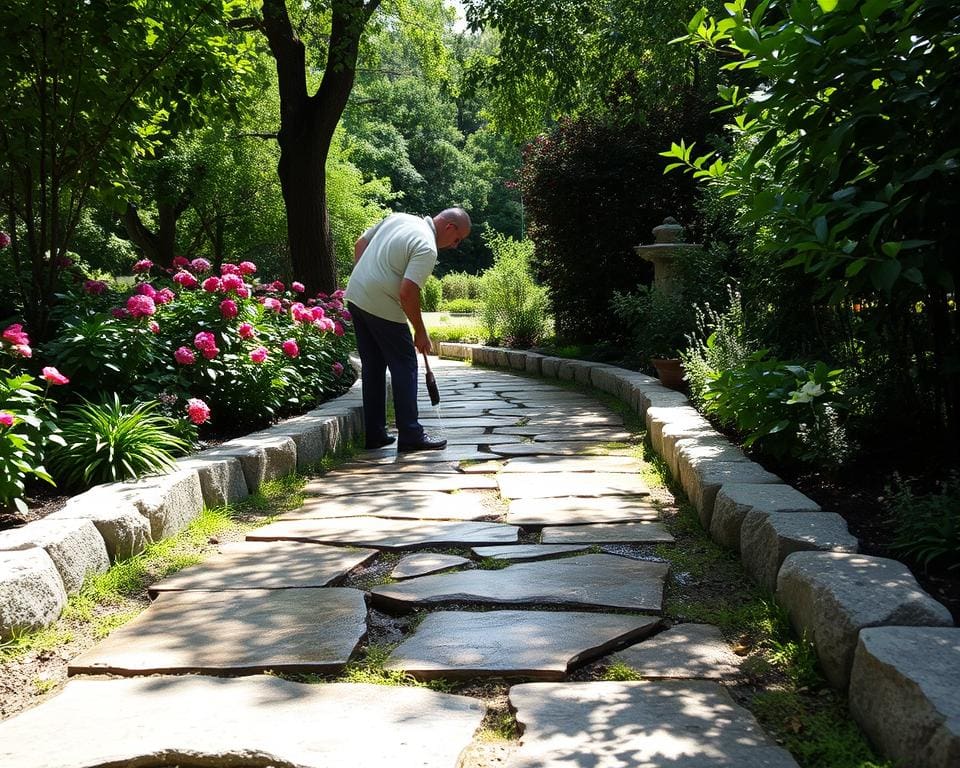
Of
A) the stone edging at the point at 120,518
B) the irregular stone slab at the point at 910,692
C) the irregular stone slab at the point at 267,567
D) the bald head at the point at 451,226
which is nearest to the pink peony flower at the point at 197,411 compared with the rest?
the stone edging at the point at 120,518

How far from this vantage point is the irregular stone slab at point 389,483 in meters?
4.92

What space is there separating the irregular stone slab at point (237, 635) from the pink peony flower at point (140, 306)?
217 centimetres

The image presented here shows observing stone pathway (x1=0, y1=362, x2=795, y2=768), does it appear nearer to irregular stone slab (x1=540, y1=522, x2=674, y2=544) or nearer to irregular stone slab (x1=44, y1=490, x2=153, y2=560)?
irregular stone slab (x1=540, y1=522, x2=674, y2=544)

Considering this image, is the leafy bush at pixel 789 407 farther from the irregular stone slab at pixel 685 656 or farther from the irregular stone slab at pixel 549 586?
the irregular stone slab at pixel 685 656

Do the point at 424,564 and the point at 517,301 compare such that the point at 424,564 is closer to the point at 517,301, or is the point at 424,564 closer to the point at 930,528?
the point at 930,528

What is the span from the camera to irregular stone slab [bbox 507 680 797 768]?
1964 millimetres

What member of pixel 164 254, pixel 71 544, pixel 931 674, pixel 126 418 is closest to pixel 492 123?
pixel 164 254

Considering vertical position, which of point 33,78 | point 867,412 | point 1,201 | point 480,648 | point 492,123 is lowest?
point 480,648

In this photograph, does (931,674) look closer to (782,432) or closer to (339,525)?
(782,432)

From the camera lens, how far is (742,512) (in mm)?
3350

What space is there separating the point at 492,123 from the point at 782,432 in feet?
37.3

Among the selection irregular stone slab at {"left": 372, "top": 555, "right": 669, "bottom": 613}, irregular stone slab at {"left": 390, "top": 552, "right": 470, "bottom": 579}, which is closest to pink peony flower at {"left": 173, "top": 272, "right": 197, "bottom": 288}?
irregular stone slab at {"left": 390, "top": 552, "right": 470, "bottom": 579}

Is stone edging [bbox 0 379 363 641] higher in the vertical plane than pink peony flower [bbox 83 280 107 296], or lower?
lower

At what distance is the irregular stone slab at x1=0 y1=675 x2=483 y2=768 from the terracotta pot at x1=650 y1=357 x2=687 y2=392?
5490 mm
